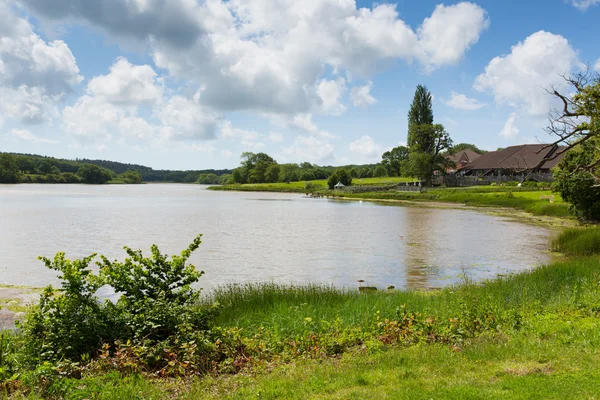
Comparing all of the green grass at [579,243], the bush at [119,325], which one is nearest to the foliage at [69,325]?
the bush at [119,325]

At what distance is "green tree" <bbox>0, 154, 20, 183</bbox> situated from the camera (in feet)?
585

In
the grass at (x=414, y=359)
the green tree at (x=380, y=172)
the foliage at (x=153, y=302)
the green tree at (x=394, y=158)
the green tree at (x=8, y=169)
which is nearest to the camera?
the grass at (x=414, y=359)

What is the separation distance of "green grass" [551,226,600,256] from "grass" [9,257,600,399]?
11.0 metres

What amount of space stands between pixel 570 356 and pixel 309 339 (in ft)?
13.9

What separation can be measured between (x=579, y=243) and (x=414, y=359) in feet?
62.9

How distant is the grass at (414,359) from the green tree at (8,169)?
200263 mm

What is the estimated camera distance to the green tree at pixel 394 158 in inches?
5556

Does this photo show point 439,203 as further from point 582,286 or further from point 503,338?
point 503,338

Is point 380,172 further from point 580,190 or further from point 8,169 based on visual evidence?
point 8,169

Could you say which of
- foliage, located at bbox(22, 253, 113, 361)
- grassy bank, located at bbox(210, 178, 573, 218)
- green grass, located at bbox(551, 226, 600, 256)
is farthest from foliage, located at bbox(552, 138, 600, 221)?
foliage, located at bbox(22, 253, 113, 361)

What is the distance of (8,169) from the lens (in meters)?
180

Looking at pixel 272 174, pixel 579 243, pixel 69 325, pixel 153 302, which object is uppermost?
pixel 272 174

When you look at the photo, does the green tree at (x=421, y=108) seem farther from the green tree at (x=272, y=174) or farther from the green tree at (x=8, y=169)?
the green tree at (x=8, y=169)

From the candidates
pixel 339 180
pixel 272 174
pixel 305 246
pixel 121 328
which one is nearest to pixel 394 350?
pixel 121 328
